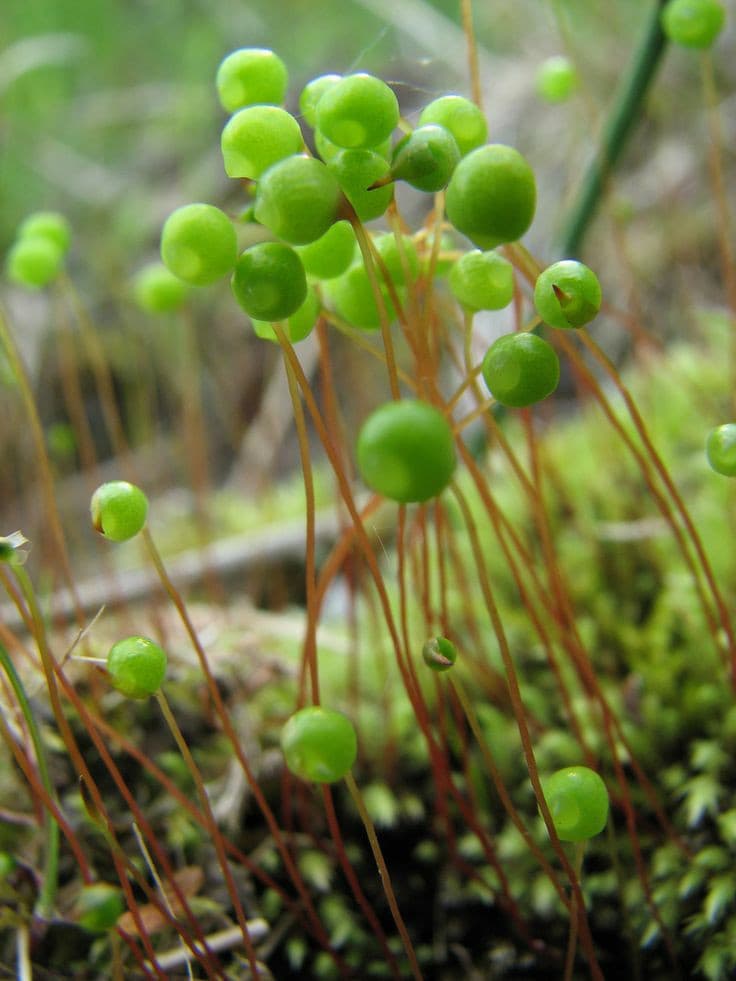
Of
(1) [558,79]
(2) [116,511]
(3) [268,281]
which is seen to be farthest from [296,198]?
(1) [558,79]

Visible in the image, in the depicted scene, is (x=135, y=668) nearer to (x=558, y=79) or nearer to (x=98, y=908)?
(x=98, y=908)

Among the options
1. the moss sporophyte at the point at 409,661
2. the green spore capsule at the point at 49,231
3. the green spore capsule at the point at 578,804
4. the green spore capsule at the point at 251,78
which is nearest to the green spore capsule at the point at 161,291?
the moss sporophyte at the point at 409,661

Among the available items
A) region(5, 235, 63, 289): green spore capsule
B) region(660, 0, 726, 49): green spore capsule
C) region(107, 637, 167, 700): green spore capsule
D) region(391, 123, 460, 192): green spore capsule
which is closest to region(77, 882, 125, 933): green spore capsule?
region(107, 637, 167, 700): green spore capsule

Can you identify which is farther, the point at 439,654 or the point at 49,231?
the point at 49,231

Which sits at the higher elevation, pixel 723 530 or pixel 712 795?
pixel 723 530

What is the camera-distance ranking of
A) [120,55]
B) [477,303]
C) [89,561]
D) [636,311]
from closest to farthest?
[477,303] < [636,311] < [89,561] < [120,55]

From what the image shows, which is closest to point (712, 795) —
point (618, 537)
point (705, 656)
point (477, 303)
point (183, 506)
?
point (705, 656)

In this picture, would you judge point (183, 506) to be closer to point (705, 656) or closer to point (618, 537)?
point (618, 537)
